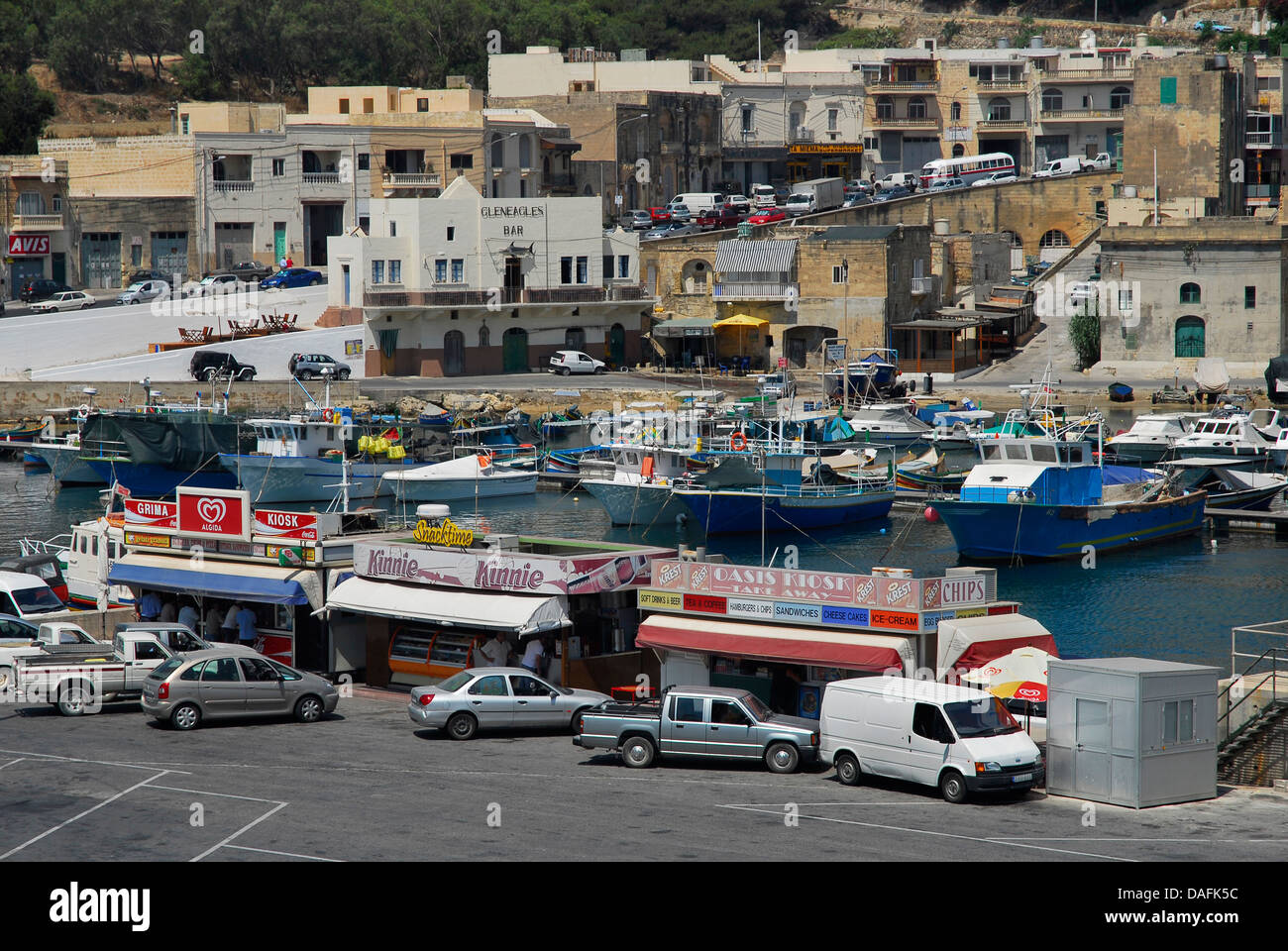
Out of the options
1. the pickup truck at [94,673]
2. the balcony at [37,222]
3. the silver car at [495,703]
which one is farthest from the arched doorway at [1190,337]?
the pickup truck at [94,673]

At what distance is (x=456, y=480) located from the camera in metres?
61.4

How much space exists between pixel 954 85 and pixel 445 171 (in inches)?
1444

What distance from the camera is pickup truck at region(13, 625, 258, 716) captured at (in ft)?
84.6

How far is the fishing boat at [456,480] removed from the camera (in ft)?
200

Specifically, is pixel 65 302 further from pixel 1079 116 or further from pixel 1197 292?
pixel 1079 116

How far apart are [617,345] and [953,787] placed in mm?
62132

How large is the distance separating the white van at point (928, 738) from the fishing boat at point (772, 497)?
103 ft

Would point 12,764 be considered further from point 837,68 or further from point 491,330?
point 837,68

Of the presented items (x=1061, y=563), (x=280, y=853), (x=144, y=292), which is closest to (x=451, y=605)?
(x=280, y=853)

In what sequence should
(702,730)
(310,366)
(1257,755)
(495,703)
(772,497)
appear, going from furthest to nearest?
(310,366), (772,497), (495,703), (702,730), (1257,755)

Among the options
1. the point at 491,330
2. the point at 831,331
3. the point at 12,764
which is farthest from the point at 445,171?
the point at 12,764

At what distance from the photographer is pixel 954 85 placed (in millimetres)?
107188

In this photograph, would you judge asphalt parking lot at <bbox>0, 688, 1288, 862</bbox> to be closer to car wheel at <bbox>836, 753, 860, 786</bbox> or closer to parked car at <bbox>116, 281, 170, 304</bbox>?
car wheel at <bbox>836, 753, 860, 786</bbox>

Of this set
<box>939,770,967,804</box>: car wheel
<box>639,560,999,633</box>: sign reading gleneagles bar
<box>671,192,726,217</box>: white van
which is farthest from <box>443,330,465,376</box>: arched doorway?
<box>939,770,967,804</box>: car wheel
